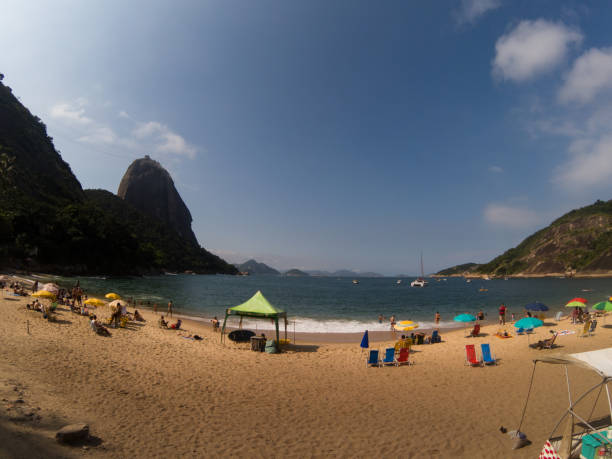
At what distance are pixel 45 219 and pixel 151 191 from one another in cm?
13427

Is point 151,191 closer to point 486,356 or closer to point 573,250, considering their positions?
point 486,356

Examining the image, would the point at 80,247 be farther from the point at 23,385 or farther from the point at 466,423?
the point at 466,423

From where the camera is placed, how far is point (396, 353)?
14.0m

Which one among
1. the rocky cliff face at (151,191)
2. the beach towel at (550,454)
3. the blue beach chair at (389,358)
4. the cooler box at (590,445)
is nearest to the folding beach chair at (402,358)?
the blue beach chair at (389,358)

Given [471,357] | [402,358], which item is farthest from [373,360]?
[471,357]

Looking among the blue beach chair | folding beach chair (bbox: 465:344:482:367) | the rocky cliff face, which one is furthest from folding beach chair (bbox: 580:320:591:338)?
the rocky cliff face

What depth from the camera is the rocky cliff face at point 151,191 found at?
598 ft

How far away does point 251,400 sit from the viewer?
27.2ft

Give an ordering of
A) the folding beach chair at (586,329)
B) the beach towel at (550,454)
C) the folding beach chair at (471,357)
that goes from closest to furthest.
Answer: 1. the beach towel at (550,454)
2. the folding beach chair at (471,357)
3. the folding beach chair at (586,329)

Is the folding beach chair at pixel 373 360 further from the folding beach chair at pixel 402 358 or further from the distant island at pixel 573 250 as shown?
the distant island at pixel 573 250

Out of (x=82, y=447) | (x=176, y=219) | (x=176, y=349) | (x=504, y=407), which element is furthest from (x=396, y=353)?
(x=176, y=219)

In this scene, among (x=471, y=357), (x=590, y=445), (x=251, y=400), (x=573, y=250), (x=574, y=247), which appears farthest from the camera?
(x=574, y=247)

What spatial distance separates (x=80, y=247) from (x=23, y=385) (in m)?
81.9

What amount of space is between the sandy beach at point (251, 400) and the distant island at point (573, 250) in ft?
475
